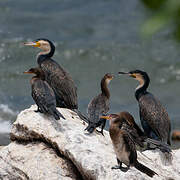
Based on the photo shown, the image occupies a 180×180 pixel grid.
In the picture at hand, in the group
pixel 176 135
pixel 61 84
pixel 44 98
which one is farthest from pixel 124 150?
pixel 176 135

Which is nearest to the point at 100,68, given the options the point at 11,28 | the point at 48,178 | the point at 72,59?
the point at 72,59

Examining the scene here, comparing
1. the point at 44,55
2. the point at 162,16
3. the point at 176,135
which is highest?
the point at 162,16

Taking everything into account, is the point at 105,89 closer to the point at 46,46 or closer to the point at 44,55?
the point at 44,55

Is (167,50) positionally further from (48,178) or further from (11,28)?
(48,178)

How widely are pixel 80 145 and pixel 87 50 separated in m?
14.1

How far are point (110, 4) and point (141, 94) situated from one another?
15.7 metres

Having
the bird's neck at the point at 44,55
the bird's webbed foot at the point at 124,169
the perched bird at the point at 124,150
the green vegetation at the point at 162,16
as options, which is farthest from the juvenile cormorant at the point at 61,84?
the green vegetation at the point at 162,16

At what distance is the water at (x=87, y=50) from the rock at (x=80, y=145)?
7.38 m

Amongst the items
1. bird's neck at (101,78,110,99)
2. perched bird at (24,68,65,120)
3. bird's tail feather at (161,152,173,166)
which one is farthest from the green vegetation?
bird's neck at (101,78,110,99)

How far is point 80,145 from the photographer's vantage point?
5.36 metres

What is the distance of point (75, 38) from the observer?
65.9ft

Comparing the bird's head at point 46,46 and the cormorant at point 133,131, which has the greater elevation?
the bird's head at point 46,46

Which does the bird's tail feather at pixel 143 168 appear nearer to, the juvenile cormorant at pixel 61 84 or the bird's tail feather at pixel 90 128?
the bird's tail feather at pixel 90 128

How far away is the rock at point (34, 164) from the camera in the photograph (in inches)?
194
